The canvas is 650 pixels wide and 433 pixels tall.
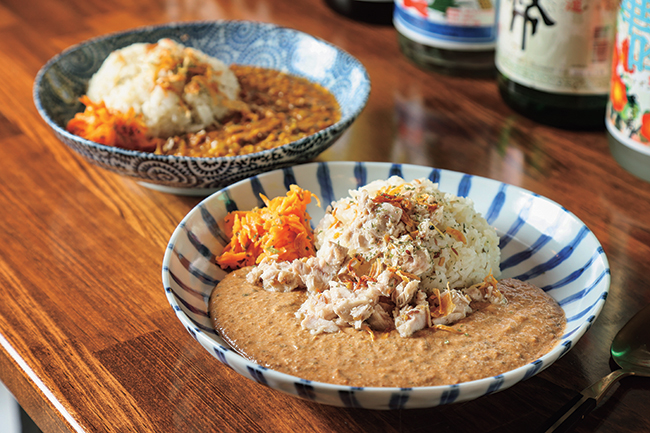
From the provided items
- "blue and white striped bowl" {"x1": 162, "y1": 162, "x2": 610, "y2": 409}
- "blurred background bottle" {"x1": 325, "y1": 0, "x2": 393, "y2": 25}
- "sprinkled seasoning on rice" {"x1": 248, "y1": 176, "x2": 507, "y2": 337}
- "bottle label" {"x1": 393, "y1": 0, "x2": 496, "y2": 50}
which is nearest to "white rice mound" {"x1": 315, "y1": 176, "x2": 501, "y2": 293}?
"sprinkled seasoning on rice" {"x1": 248, "y1": 176, "x2": 507, "y2": 337}

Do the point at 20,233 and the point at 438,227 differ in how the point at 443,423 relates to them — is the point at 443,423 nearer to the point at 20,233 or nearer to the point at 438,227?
the point at 438,227

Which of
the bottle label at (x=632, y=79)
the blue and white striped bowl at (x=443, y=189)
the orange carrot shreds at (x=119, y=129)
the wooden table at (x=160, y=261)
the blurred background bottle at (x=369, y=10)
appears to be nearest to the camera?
the blue and white striped bowl at (x=443, y=189)

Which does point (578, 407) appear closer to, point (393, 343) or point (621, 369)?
point (621, 369)

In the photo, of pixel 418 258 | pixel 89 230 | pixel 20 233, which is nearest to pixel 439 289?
pixel 418 258

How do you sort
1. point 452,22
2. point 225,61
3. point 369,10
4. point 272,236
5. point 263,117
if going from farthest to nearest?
point 369,10 → point 225,61 → point 452,22 → point 263,117 → point 272,236

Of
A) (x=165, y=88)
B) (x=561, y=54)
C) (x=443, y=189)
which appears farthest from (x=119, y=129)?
(x=561, y=54)

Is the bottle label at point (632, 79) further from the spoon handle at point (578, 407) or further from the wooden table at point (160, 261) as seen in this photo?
the spoon handle at point (578, 407)

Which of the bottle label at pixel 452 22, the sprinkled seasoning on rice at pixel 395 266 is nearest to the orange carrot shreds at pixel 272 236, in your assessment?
the sprinkled seasoning on rice at pixel 395 266
